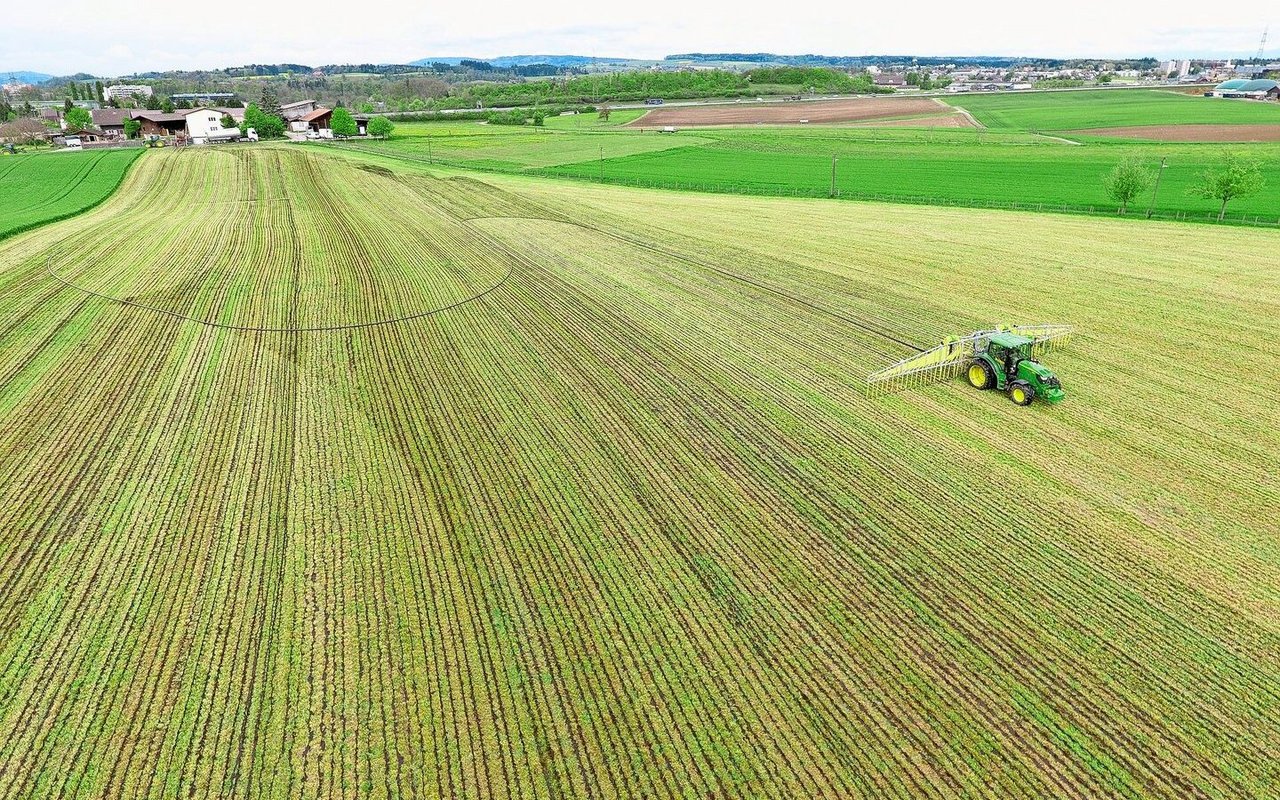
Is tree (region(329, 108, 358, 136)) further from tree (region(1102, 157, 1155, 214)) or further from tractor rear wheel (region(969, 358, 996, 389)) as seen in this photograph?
tractor rear wheel (region(969, 358, 996, 389))

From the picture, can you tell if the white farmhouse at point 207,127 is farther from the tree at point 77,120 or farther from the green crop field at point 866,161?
the green crop field at point 866,161

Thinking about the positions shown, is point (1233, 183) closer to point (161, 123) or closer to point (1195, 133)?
point (1195, 133)

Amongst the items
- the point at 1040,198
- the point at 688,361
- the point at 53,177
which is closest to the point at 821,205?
the point at 1040,198

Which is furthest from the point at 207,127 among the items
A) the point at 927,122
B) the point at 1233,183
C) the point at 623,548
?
the point at 1233,183

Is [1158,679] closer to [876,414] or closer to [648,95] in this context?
[876,414]

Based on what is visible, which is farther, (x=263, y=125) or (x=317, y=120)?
(x=317, y=120)

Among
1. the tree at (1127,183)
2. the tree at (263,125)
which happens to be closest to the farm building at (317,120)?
the tree at (263,125)
